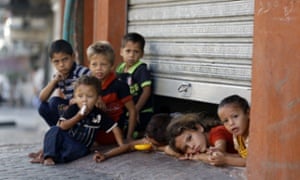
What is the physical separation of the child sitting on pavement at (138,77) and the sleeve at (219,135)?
116 cm

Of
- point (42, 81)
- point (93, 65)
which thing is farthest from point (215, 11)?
point (42, 81)

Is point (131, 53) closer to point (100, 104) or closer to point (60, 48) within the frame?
point (60, 48)

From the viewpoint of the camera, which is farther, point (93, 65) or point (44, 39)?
point (44, 39)

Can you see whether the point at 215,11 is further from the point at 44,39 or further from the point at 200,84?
the point at 44,39

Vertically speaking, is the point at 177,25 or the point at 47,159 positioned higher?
the point at 177,25

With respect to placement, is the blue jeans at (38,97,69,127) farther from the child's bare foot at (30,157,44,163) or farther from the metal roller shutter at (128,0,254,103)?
the metal roller shutter at (128,0,254,103)

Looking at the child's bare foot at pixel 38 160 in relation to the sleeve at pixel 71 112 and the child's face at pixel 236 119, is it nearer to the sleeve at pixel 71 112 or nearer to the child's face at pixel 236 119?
the sleeve at pixel 71 112

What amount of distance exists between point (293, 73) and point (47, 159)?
7.44 feet

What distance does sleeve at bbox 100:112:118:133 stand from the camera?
4797 mm

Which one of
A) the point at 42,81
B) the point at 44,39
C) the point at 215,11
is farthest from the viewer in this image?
the point at 44,39

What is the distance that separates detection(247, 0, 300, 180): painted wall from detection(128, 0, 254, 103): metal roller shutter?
4.27 feet

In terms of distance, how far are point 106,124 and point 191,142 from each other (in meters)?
0.79

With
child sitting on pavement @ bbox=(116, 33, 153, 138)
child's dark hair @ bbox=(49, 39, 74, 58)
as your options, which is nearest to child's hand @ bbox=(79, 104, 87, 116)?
child's dark hair @ bbox=(49, 39, 74, 58)

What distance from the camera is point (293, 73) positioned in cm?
312
